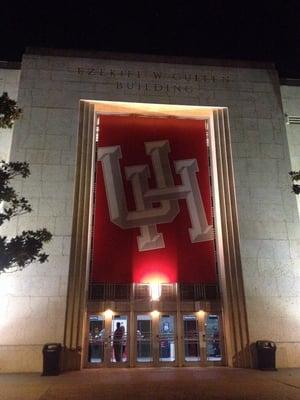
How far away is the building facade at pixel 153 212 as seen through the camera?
45.8 ft

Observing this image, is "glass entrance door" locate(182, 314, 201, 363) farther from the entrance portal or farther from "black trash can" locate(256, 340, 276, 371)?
"black trash can" locate(256, 340, 276, 371)

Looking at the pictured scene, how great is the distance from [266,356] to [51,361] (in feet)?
24.1

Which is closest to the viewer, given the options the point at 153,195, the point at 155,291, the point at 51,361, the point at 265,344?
the point at 51,361

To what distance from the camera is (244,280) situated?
14578 mm

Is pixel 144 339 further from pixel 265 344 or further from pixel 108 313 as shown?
pixel 265 344

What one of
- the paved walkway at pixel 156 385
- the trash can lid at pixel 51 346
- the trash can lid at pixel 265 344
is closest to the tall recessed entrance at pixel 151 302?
the trash can lid at pixel 265 344

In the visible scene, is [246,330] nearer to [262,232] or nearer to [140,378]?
[262,232]

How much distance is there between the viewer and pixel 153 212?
1578cm

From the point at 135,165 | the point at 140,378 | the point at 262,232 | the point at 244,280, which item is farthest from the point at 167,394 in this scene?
the point at 135,165

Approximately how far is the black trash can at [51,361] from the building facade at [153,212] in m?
0.87

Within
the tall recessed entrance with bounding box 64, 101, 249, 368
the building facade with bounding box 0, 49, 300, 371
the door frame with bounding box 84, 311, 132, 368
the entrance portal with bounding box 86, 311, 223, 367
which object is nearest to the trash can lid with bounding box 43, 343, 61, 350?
the building facade with bounding box 0, 49, 300, 371

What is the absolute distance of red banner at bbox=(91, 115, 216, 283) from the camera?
15.1 meters

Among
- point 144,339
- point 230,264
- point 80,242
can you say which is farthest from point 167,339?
point 80,242

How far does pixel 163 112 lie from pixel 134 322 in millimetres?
9375
